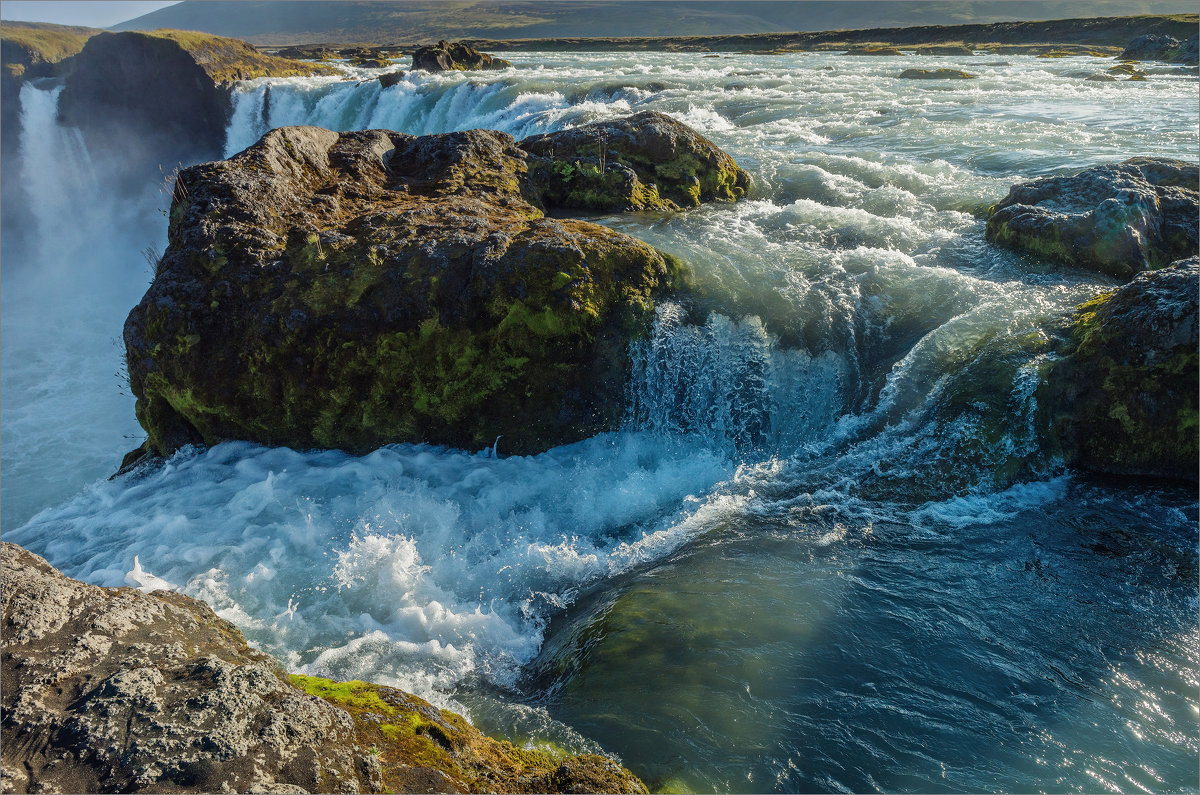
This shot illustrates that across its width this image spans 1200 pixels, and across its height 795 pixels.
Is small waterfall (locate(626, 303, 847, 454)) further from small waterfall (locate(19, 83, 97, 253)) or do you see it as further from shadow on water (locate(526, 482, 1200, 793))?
small waterfall (locate(19, 83, 97, 253))

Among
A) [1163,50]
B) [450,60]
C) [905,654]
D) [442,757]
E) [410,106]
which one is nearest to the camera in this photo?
[442,757]

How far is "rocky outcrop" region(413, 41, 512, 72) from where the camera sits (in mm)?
43156

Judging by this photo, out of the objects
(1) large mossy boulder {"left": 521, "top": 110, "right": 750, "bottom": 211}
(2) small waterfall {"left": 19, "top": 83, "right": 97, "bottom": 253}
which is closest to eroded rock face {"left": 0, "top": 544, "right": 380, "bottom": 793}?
(1) large mossy boulder {"left": 521, "top": 110, "right": 750, "bottom": 211}

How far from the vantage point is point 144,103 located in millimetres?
→ 39406

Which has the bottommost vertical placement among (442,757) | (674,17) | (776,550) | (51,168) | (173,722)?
(776,550)

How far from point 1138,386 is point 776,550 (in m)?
4.75

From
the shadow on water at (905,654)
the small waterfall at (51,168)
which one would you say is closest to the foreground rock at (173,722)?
the shadow on water at (905,654)

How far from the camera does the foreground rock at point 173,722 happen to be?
2.61 meters

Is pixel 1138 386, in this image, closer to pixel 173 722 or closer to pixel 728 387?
pixel 728 387

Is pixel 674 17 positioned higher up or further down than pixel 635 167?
higher up

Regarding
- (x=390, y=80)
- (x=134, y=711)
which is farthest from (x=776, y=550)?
(x=390, y=80)

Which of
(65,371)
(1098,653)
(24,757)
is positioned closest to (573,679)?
(24,757)

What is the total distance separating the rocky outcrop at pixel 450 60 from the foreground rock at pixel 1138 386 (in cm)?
4330

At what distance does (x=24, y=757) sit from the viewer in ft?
8.28
